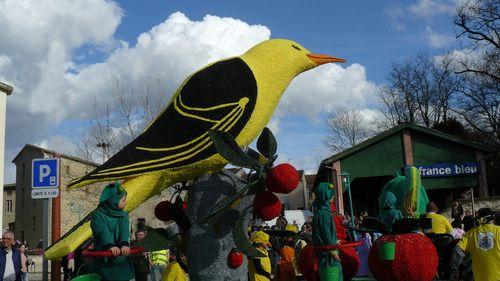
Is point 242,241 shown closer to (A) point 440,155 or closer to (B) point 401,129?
(B) point 401,129

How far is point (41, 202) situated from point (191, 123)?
115 ft

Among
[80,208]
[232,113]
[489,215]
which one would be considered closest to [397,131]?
[489,215]

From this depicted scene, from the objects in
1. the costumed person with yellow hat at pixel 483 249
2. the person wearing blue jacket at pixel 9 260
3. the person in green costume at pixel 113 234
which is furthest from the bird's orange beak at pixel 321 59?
the person wearing blue jacket at pixel 9 260

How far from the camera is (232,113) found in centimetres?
539

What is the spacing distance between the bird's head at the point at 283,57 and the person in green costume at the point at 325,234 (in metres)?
1.49

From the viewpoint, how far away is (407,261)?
3641 millimetres

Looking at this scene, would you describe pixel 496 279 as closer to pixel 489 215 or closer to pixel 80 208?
pixel 489 215

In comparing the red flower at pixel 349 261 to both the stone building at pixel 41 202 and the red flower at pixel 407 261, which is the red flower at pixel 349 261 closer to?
the red flower at pixel 407 261

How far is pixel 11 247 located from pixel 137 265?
2392 mm

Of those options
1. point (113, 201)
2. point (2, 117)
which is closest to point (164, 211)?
point (113, 201)

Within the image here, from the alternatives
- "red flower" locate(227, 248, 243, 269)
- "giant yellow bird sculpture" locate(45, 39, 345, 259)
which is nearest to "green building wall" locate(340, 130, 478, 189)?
"giant yellow bird sculpture" locate(45, 39, 345, 259)

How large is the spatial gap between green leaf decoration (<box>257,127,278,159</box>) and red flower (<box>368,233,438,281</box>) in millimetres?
1523

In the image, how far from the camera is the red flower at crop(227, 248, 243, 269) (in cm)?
520

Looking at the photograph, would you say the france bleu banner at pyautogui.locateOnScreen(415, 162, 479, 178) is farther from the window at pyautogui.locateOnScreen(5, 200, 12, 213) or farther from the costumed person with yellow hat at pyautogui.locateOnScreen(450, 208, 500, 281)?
the window at pyautogui.locateOnScreen(5, 200, 12, 213)
